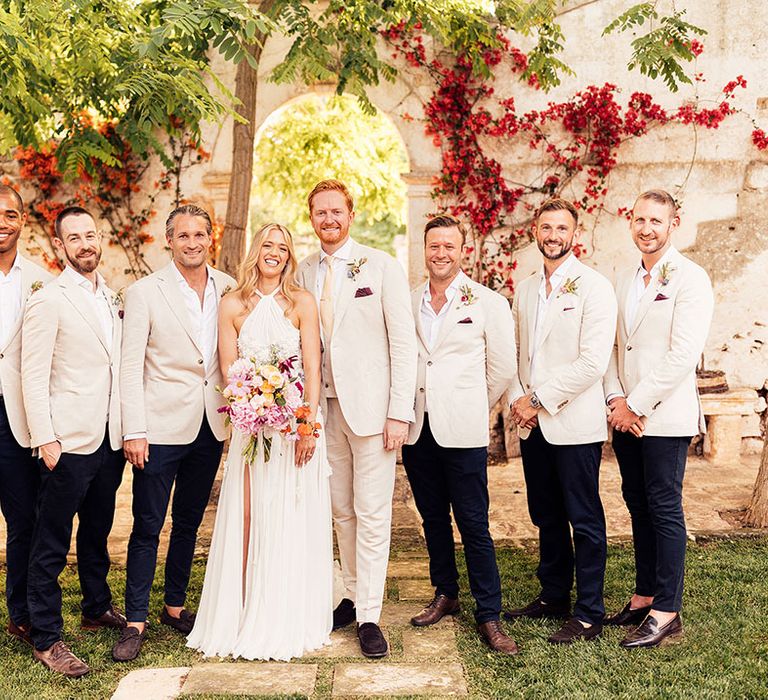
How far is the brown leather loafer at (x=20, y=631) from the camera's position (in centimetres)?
402

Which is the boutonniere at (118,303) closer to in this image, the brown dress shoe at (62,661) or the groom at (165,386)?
the groom at (165,386)

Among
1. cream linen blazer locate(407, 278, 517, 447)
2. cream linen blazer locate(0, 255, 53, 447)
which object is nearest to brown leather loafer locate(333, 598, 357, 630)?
cream linen blazer locate(407, 278, 517, 447)

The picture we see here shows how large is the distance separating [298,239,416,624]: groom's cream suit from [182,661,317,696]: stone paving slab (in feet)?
1.46

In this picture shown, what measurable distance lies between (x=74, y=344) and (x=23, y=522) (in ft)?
3.05

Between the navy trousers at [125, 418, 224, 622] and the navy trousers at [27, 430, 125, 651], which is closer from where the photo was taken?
the navy trousers at [27, 430, 125, 651]

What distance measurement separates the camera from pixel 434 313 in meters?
4.12

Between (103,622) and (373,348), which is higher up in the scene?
(373,348)

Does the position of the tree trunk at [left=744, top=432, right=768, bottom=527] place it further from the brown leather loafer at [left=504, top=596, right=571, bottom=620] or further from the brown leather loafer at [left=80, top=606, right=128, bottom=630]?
the brown leather loafer at [left=80, top=606, right=128, bottom=630]

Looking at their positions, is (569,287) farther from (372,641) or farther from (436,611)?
(372,641)

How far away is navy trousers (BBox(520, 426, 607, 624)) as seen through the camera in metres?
4.00

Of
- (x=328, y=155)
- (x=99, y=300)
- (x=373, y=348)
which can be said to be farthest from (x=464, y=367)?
(x=328, y=155)

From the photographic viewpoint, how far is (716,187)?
8.27 meters

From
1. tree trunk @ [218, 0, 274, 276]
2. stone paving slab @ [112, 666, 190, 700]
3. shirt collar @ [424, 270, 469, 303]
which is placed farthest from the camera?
tree trunk @ [218, 0, 274, 276]

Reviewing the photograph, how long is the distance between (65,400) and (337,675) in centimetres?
168
